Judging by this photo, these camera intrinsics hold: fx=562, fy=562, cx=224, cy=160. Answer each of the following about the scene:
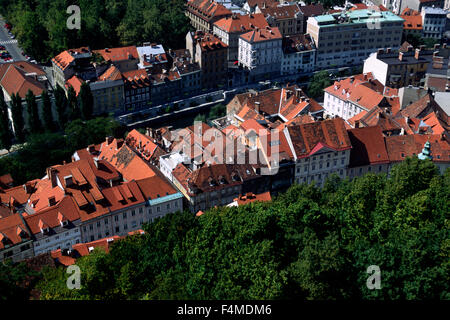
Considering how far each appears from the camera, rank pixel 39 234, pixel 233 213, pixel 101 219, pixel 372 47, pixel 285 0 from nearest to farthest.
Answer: pixel 233 213 < pixel 39 234 < pixel 101 219 < pixel 372 47 < pixel 285 0

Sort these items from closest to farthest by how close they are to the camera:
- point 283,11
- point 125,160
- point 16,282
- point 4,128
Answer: point 16,282 < point 125,160 < point 4,128 < point 283,11

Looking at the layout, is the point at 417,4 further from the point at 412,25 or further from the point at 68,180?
the point at 68,180

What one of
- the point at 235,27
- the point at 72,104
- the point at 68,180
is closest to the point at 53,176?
the point at 68,180

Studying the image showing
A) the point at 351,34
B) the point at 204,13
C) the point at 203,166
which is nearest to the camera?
the point at 203,166

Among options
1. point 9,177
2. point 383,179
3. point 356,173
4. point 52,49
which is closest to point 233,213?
point 383,179

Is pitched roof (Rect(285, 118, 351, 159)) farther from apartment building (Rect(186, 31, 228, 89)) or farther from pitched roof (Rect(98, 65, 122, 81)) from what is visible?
apartment building (Rect(186, 31, 228, 89))

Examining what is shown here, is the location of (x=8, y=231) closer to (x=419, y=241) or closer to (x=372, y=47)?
(x=419, y=241)
